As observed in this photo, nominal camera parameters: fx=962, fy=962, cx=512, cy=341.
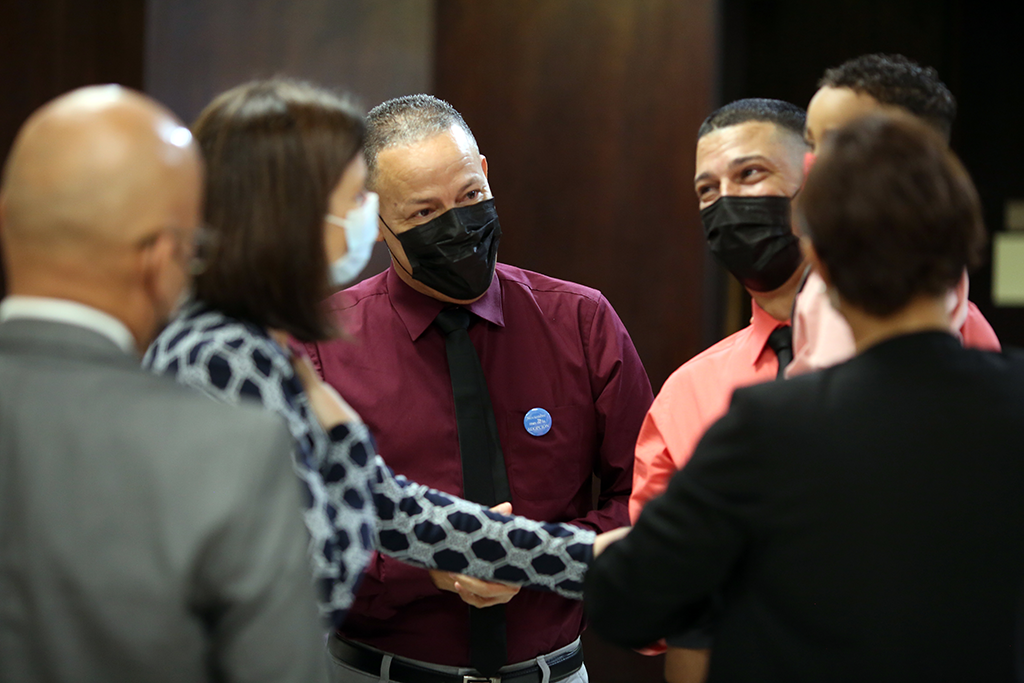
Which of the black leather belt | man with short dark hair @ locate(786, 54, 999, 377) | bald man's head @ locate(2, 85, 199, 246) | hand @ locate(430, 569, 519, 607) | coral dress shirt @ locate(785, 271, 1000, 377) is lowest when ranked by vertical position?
the black leather belt

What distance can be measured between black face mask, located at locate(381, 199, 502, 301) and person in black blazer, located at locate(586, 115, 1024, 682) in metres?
1.00

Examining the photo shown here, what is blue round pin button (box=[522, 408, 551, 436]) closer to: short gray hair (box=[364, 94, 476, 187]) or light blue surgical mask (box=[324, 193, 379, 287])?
short gray hair (box=[364, 94, 476, 187])

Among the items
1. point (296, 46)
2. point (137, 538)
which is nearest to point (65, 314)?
point (137, 538)

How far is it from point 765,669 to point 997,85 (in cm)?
383

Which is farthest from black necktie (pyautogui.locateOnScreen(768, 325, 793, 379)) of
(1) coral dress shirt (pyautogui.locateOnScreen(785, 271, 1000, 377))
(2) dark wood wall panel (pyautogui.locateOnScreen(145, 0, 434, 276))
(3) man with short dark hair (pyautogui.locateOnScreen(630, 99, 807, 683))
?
(2) dark wood wall panel (pyautogui.locateOnScreen(145, 0, 434, 276))

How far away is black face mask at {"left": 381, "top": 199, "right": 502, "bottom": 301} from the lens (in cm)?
207

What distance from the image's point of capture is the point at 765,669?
1137mm

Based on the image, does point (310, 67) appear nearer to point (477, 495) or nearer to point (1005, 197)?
point (477, 495)

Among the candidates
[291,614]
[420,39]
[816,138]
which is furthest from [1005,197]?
[291,614]

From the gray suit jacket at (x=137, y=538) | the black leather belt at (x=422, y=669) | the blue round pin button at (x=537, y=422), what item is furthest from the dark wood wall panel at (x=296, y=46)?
the gray suit jacket at (x=137, y=538)

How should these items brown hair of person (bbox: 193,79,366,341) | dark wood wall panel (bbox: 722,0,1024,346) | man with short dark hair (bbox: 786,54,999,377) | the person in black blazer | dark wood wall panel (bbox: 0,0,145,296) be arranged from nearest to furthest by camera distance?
1. the person in black blazer
2. brown hair of person (bbox: 193,79,366,341)
3. man with short dark hair (bbox: 786,54,999,377)
4. dark wood wall panel (bbox: 0,0,145,296)
5. dark wood wall panel (bbox: 722,0,1024,346)

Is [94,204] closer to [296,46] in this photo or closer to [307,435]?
[307,435]

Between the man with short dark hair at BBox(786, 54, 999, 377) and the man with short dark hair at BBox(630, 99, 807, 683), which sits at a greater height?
the man with short dark hair at BBox(786, 54, 999, 377)

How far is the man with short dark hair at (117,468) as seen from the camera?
981mm
